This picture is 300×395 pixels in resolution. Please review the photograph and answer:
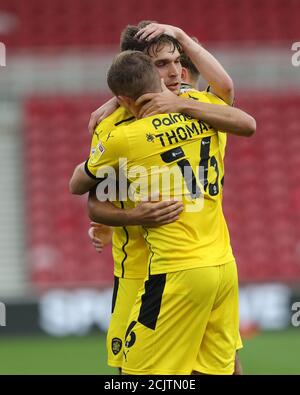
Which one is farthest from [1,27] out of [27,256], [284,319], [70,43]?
[284,319]

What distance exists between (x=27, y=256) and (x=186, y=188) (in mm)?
8395

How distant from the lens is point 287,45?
13.7 m

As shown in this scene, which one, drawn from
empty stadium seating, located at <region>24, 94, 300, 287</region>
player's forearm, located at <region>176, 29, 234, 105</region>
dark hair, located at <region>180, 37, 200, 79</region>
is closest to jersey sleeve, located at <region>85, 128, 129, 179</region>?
player's forearm, located at <region>176, 29, 234, 105</region>

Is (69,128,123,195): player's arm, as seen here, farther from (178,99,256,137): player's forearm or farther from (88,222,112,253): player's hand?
(88,222,112,253): player's hand

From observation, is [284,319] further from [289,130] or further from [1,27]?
[1,27]

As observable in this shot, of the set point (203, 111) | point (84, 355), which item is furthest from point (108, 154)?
point (84, 355)

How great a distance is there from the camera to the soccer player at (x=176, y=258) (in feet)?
14.7

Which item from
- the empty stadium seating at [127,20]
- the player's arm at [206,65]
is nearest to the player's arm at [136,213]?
the player's arm at [206,65]

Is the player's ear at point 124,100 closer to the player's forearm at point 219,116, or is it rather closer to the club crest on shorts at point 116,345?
the player's forearm at point 219,116

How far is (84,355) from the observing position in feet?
30.9

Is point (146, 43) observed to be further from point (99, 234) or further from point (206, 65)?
point (99, 234)

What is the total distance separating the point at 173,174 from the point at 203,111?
33 cm

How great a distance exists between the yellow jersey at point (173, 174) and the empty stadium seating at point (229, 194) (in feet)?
25.0

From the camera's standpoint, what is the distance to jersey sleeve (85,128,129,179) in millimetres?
4516
